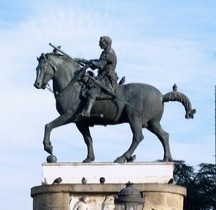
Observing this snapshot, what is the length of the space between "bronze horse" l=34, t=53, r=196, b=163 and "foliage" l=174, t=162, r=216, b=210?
27.3 m

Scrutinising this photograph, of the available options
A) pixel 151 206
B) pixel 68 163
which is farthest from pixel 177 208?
pixel 68 163

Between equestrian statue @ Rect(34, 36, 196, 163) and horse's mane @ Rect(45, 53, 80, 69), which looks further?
horse's mane @ Rect(45, 53, 80, 69)

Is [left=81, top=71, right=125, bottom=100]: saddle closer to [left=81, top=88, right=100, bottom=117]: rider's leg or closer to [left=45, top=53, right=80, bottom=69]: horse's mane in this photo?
[left=81, top=88, right=100, bottom=117]: rider's leg

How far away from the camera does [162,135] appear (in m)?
34.1

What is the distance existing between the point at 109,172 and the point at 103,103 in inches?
73.3

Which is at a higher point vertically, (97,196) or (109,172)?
(109,172)

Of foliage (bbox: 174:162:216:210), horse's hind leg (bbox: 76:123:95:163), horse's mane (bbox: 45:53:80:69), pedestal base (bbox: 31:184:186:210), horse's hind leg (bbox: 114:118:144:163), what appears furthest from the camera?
foliage (bbox: 174:162:216:210)

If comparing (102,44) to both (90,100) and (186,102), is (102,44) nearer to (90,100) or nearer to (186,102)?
(90,100)

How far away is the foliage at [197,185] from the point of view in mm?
61594

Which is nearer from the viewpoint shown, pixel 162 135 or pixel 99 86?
pixel 99 86

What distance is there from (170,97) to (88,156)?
104 inches

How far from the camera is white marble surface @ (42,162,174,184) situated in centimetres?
3291

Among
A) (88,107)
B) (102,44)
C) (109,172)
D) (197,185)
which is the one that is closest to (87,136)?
(88,107)

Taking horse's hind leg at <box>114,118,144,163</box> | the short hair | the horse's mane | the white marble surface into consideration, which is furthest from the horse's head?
horse's hind leg at <box>114,118,144,163</box>
